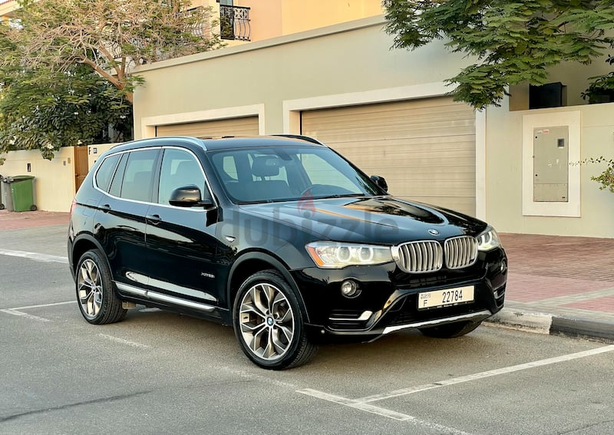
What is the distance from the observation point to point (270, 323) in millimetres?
6258

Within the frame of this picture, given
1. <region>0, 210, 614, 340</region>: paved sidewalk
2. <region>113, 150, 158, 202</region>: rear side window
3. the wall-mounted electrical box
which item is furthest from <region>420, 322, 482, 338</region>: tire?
the wall-mounted electrical box

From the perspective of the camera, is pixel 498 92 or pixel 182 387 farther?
pixel 498 92

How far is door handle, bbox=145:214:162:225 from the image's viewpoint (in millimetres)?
7261

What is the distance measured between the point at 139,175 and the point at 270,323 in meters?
2.45

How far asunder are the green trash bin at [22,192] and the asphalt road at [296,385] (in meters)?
20.1

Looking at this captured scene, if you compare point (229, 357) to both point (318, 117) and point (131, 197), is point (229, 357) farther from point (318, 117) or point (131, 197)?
point (318, 117)

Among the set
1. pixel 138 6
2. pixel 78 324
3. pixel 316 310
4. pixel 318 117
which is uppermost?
pixel 138 6

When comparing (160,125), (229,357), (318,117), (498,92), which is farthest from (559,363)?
(160,125)

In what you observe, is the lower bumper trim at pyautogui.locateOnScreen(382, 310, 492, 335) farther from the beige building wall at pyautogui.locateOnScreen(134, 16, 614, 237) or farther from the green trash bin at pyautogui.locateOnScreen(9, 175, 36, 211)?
the green trash bin at pyautogui.locateOnScreen(9, 175, 36, 211)

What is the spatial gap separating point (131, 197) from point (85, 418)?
308 cm

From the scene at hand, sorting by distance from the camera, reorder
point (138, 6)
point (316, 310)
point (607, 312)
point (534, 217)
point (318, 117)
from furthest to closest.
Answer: point (138, 6) < point (318, 117) < point (534, 217) < point (607, 312) < point (316, 310)

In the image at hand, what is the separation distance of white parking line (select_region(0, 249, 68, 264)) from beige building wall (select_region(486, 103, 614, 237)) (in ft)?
26.0

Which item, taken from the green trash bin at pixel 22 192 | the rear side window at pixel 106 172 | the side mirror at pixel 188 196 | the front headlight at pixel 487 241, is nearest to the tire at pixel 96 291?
the rear side window at pixel 106 172

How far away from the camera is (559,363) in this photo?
647cm
